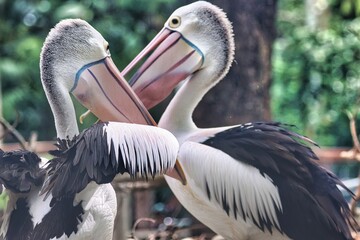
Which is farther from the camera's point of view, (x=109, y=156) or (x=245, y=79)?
(x=245, y=79)

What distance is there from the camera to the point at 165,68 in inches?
90.4

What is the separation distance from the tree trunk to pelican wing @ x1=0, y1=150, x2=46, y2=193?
1145mm

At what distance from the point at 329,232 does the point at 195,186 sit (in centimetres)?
40

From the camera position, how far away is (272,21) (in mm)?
2896

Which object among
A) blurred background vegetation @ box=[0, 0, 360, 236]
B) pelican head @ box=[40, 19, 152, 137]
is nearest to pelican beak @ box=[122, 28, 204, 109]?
pelican head @ box=[40, 19, 152, 137]

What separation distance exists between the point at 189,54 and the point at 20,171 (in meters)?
0.77

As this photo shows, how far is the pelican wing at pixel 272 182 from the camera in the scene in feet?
6.63

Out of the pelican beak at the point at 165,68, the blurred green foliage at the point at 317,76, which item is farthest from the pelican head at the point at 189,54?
the blurred green foliage at the point at 317,76

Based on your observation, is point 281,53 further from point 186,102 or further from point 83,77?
point 83,77

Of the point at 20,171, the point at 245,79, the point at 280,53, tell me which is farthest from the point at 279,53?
the point at 20,171

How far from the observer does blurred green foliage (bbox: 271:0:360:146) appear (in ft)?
17.1

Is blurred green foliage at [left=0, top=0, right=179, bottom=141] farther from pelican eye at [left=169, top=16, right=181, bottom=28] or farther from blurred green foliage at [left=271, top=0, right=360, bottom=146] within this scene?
blurred green foliage at [left=271, top=0, right=360, bottom=146]

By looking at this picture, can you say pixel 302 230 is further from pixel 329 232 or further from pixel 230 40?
pixel 230 40

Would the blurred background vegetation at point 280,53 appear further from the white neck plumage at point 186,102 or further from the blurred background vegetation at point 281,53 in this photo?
the white neck plumage at point 186,102
